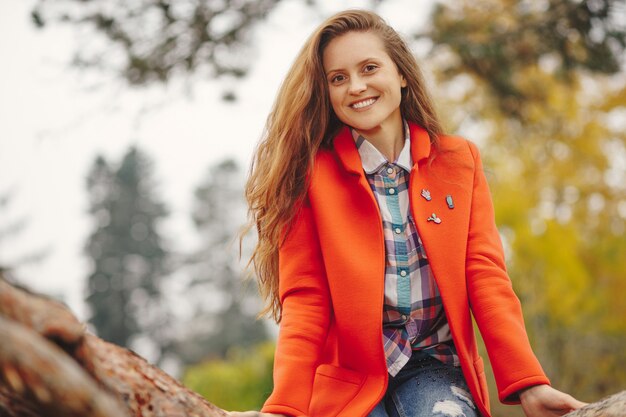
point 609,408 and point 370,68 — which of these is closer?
point 609,408

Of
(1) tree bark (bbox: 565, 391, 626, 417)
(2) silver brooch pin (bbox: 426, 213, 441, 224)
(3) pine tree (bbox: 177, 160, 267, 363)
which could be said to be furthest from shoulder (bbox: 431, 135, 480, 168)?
(3) pine tree (bbox: 177, 160, 267, 363)

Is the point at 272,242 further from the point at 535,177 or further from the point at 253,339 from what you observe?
the point at 253,339

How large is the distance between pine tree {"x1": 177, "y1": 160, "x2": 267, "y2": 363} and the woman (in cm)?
2830

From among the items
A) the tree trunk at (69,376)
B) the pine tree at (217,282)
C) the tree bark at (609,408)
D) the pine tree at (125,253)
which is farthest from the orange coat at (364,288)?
the pine tree at (125,253)

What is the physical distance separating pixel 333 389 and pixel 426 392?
30 cm

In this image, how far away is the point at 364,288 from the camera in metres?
2.20

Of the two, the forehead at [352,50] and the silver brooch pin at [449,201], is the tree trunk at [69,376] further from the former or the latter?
the forehead at [352,50]

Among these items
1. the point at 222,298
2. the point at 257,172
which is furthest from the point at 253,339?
the point at 257,172

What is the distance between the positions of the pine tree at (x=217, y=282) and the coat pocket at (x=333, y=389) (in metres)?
28.4

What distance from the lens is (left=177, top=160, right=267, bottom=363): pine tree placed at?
32.3 meters

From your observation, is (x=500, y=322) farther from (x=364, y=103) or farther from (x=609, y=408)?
(x=364, y=103)

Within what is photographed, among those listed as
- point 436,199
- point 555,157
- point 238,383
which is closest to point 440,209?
point 436,199

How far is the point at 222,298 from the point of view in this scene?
3612 cm

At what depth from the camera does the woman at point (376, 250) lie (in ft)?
7.05
